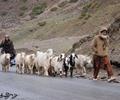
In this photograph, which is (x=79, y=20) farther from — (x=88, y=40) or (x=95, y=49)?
(x=95, y=49)

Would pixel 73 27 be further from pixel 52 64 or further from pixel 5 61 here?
pixel 52 64

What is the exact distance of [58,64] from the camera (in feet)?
81.5

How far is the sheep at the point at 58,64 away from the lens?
24.7 m

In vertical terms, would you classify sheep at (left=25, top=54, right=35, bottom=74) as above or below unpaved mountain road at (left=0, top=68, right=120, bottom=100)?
above

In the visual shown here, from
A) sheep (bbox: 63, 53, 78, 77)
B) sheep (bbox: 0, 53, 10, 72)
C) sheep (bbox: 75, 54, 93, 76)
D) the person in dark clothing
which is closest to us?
sheep (bbox: 63, 53, 78, 77)

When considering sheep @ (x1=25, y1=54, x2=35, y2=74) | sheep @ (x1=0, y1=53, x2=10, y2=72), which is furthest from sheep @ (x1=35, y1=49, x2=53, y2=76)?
sheep @ (x1=0, y1=53, x2=10, y2=72)

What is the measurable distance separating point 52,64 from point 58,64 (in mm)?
707

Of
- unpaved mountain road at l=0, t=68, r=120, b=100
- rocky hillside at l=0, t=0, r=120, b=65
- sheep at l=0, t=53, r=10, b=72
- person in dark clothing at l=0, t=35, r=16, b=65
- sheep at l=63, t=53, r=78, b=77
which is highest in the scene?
rocky hillside at l=0, t=0, r=120, b=65

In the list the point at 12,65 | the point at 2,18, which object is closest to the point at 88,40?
the point at 12,65

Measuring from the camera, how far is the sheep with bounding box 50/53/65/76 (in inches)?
973

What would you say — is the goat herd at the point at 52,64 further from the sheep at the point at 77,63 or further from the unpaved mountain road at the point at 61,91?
the unpaved mountain road at the point at 61,91

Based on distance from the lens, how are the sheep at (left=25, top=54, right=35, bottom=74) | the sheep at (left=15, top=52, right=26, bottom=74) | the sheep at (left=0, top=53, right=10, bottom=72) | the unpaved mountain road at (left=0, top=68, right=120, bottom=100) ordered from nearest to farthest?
1. the unpaved mountain road at (left=0, top=68, right=120, bottom=100)
2. the sheep at (left=25, top=54, right=35, bottom=74)
3. the sheep at (left=15, top=52, right=26, bottom=74)
4. the sheep at (left=0, top=53, right=10, bottom=72)

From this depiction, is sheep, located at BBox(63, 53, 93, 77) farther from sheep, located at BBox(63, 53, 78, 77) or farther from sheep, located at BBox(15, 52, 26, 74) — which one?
sheep, located at BBox(15, 52, 26, 74)

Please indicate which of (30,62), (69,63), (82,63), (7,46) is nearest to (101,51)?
(69,63)
